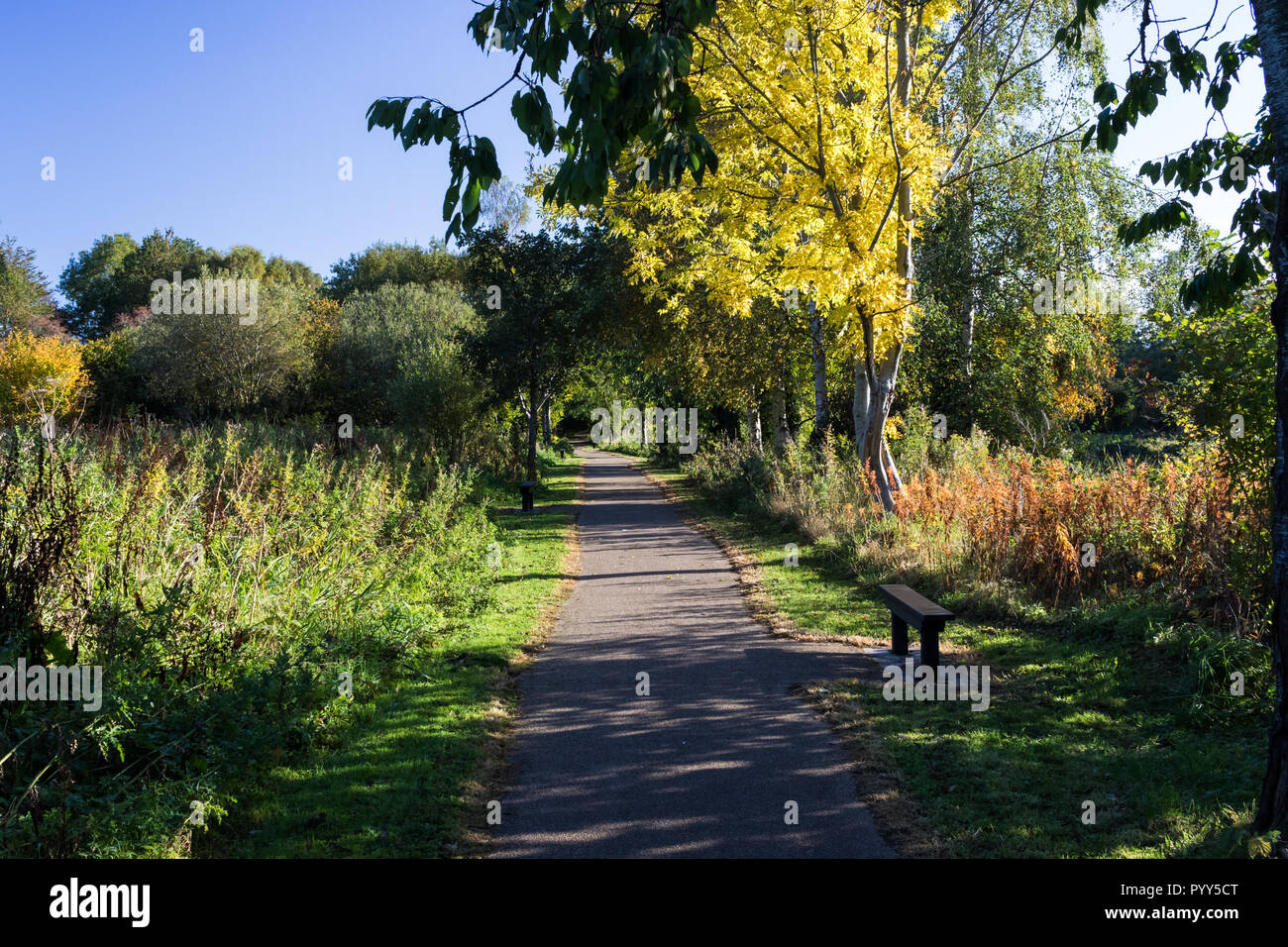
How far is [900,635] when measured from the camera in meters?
8.22

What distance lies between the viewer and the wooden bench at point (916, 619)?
730cm

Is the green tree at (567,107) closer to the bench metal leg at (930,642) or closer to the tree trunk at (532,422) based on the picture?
the bench metal leg at (930,642)

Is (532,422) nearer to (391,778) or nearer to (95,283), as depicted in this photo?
(391,778)

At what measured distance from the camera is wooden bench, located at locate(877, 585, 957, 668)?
7.30 meters

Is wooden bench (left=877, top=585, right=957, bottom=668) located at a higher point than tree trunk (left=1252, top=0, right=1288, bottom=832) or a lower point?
lower

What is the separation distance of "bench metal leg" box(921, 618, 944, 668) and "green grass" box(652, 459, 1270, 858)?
0.54 metres

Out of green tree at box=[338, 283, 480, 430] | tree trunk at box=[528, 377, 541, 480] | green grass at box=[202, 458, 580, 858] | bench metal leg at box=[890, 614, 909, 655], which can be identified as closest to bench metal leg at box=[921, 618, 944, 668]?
bench metal leg at box=[890, 614, 909, 655]

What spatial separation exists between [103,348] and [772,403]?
3353 cm

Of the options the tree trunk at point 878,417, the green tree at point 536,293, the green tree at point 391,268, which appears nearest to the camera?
the tree trunk at point 878,417

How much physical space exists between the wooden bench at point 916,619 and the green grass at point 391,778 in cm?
363

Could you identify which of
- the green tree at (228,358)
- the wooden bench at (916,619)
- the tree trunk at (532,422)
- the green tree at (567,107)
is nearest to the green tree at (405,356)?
the tree trunk at (532,422)

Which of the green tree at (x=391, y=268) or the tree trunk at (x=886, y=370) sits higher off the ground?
the green tree at (x=391, y=268)

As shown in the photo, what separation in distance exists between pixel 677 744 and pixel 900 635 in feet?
10.2

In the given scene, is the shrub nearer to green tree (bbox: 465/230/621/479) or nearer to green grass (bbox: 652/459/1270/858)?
green grass (bbox: 652/459/1270/858)
